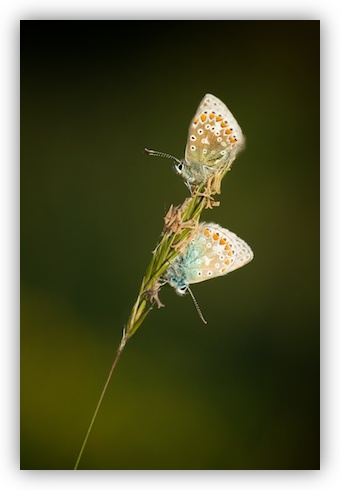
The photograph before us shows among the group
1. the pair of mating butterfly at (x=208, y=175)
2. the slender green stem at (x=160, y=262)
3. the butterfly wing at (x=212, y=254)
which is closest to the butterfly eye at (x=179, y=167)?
the pair of mating butterfly at (x=208, y=175)

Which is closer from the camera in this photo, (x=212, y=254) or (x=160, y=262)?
(x=160, y=262)

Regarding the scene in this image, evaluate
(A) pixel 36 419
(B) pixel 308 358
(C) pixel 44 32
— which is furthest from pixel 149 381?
(C) pixel 44 32

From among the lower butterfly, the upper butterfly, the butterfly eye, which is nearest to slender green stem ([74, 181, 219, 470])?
the lower butterfly

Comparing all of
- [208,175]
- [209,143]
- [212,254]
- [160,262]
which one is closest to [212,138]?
[209,143]

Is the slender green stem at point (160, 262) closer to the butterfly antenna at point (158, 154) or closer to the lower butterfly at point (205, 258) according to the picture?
the lower butterfly at point (205, 258)

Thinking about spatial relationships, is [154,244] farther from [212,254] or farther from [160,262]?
[160,262]

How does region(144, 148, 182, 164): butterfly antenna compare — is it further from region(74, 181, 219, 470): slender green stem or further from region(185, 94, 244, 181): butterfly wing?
region(74, 181, 219, 470): slender green stem
